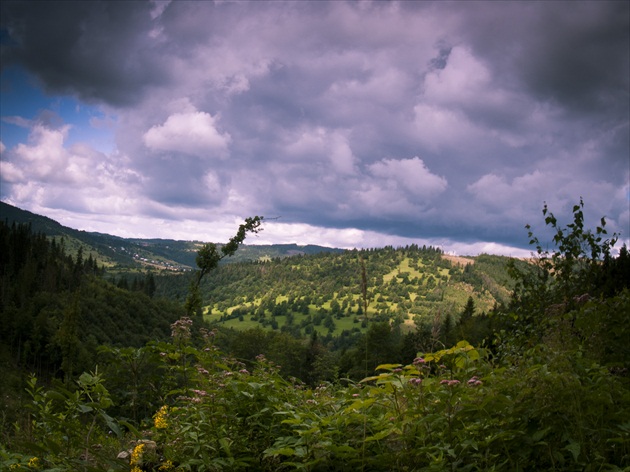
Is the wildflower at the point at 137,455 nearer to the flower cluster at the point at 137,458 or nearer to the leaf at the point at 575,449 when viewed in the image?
the flower cluster at the point at 137,458

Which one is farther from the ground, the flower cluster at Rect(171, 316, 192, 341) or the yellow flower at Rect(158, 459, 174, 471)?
the flower cluster at Rect(171, 316, 192, 341)

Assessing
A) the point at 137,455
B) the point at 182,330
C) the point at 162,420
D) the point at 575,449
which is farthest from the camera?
the point at 182,330

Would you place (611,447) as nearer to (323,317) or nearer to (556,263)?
(556,263)

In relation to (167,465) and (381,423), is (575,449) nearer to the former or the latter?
(381,423)

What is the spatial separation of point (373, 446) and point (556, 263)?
6.25 meters

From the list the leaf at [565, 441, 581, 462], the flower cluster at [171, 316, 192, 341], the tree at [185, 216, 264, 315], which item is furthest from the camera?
the tree at [185, 216, 264, 315]

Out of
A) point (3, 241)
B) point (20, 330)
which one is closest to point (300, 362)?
point (20, 330)

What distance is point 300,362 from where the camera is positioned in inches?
2926

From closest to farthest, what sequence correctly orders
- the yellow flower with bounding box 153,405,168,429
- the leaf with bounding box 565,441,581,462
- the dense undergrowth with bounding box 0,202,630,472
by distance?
the leaf with bounding box 565,441,581,462, the dense undergrowth with bounding box 0,202,630,472, the yellow flower with bounding box 153,405,168,429

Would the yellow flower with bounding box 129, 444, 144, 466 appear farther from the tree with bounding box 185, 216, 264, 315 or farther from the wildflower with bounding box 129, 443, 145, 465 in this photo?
the tree with bounding box 185, 216, 264, 315

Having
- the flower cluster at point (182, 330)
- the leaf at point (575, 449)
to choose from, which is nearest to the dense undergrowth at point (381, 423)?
the leaf at point (575, 449)

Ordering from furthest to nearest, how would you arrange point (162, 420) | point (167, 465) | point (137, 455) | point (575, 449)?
point (162, 420) → point (137, 455) → point (167, 465) → point (575, 449)

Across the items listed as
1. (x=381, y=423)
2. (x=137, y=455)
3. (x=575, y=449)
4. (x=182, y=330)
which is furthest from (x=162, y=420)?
(x=575, y=449)

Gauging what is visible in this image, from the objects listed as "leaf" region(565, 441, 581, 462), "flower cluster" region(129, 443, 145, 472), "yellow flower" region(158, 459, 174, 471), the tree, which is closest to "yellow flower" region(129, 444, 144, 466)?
"flower cluster" region(129, 443, 145, 472)
